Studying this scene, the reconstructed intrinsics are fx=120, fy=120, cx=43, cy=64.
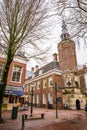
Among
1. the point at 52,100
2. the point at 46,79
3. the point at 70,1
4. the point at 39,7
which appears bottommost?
the point at 52,100

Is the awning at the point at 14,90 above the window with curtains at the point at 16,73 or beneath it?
beneath

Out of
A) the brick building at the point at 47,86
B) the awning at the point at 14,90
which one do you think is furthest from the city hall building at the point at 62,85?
the awning at the point at 14,90

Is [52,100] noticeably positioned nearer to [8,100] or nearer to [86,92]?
[86,92]

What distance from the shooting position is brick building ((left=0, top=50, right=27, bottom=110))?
16766 millimetres

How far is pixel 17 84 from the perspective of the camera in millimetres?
17922

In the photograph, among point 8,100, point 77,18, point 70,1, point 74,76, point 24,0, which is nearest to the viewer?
point 70,1

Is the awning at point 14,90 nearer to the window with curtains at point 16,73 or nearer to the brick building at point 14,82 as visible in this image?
the brick building at point 14,82

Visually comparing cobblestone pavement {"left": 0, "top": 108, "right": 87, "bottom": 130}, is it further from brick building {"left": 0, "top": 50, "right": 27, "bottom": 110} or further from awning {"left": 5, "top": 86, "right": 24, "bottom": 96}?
brick building {"left": 0, "top": 50, "right": 27, "bottom": 110}

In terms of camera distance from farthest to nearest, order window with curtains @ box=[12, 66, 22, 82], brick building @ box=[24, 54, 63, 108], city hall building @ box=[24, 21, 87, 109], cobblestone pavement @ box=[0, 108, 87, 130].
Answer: brick building @ box=[24, 54, 63, 108] → city hall building @ box=[24, 21, 87, 109] → window with curtains @ box=[12, 66, 22, 82] → cobblestone pavement @ box=[0, 108, 87, 130]

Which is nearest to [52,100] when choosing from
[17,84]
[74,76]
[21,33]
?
[74,76]

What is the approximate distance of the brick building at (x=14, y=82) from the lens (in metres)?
16.8

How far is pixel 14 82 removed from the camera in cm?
1770

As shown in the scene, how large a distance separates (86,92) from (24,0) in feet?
88.2

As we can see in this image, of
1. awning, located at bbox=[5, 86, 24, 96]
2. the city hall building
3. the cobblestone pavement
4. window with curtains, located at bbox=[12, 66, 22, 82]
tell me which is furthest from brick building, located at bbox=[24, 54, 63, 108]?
the cobblestone pavement
